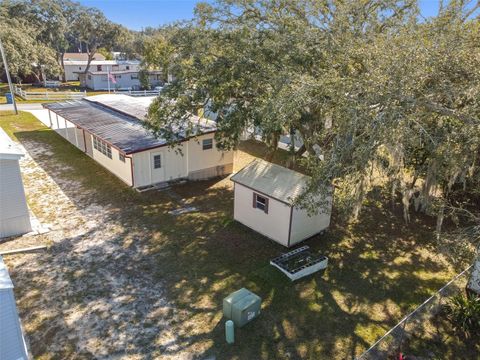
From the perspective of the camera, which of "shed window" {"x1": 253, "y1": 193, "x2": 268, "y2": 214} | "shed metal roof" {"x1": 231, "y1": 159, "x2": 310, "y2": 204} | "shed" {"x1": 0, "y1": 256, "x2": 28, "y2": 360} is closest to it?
"shed" {"x1": 0, "y1": 256, "x2": 28, "y2": 360}

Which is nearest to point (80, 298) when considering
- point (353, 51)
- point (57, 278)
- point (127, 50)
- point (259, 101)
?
point (57, 278)

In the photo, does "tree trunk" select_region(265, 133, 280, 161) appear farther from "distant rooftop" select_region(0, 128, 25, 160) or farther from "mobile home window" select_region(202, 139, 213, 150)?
"distant rooftop" select_region(0, 128, 25, 160)

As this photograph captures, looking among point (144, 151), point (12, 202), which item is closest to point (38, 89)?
point (144, 151)

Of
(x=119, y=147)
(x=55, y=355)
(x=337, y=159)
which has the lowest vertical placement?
(x=55, y=355)

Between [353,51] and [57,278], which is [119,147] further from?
[353,51]

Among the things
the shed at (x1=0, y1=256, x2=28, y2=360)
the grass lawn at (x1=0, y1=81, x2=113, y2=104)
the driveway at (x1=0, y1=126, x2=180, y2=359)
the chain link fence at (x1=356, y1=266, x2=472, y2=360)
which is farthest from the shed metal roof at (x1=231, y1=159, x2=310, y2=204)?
the grass lawn at (x1=0, y1=81, x2=113, y2=104)

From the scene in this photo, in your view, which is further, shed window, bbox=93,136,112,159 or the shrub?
shed window, bbox=93,136,112,159
